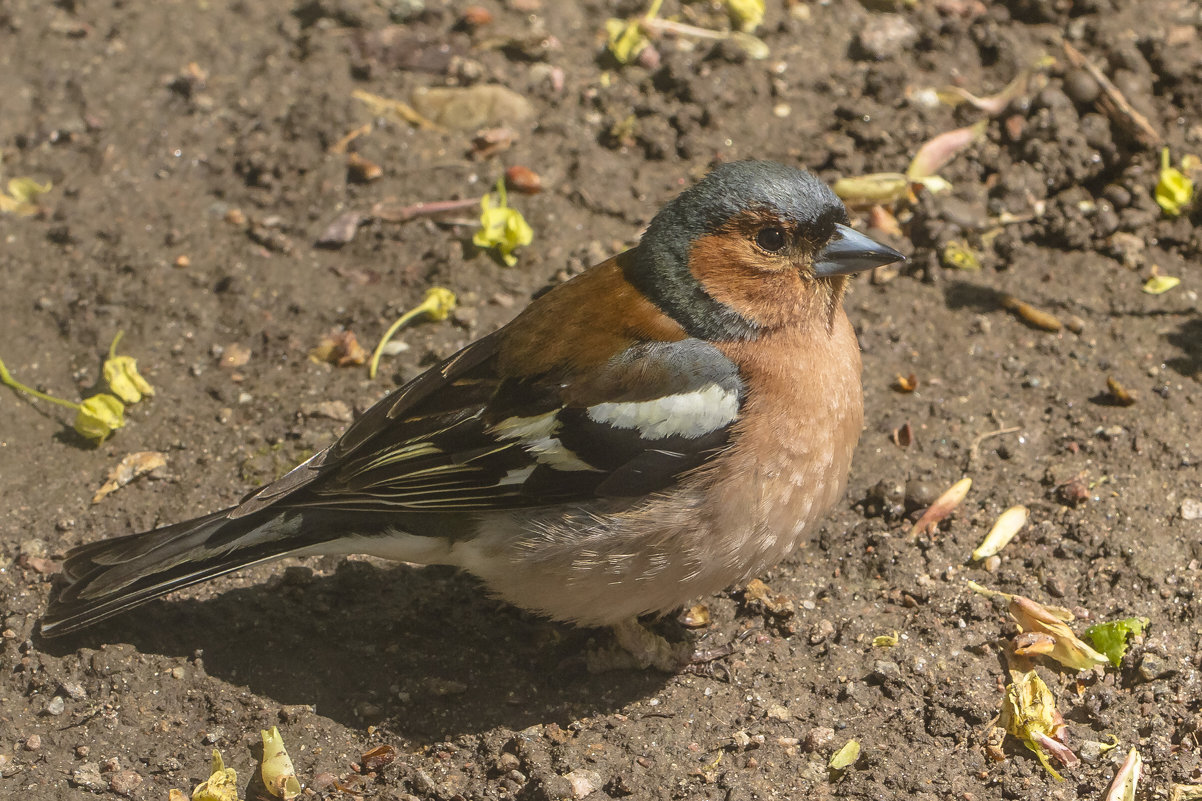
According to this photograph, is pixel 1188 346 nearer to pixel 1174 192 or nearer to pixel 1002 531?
pixel 1174 192

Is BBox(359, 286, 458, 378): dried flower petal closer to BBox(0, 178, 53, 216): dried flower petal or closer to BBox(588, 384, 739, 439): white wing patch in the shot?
BBox(588, 384, 739, 439): white wing patch

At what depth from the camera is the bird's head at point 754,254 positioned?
366 cm

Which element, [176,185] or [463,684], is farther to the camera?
[176,185]

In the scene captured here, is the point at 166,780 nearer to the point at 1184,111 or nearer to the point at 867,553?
the point at 867,553

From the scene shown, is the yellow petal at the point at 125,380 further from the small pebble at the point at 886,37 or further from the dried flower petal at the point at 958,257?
the small pebble at the point at 886,37

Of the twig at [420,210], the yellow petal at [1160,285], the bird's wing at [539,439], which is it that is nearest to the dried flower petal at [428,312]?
the twig at [420,210]

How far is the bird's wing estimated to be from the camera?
352cm

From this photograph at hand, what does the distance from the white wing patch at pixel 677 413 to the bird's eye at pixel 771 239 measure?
472 millimetres

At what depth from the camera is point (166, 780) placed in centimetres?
358

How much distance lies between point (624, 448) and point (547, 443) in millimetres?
234

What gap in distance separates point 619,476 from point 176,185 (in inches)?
118

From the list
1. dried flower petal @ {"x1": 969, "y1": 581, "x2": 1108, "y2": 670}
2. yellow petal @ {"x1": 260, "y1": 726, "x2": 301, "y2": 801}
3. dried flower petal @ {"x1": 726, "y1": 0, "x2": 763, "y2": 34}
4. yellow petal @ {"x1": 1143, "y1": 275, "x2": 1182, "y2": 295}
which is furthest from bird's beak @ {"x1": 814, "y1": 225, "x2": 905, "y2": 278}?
dried flower petal @ {"x1": 726, "y1": 0, "x2": 763, "y2": 34}

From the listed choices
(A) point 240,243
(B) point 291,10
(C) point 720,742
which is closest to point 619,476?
(C) point 720,742

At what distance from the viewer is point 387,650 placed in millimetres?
4027
